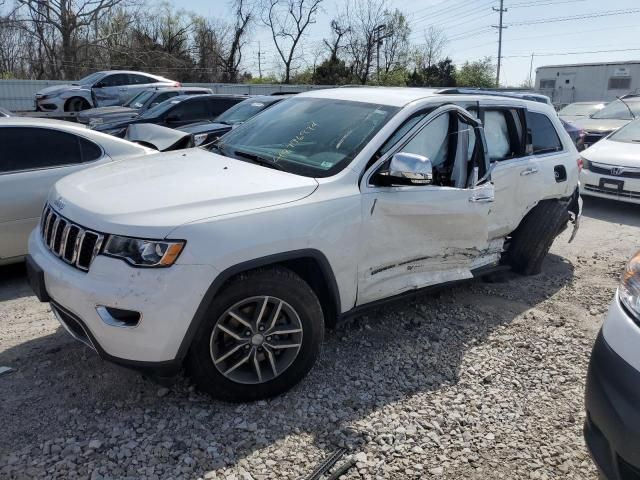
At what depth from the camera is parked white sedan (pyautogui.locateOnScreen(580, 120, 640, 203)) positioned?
26.0 feet

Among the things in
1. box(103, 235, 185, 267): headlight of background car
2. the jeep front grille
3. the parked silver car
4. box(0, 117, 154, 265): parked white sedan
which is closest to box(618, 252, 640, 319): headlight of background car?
box(103, 235, 185, 267): headlight of background car

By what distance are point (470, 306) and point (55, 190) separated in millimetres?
3233

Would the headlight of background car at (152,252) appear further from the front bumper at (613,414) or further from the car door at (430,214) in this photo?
the front bumper at (613,414)

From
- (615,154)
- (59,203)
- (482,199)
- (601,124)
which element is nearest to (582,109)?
(601,124)

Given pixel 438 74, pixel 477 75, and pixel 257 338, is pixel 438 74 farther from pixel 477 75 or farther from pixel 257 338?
pixel 257 338

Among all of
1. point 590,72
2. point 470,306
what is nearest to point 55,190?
point 470,306

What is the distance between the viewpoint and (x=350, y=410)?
9.73ft

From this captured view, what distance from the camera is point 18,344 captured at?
141 inches

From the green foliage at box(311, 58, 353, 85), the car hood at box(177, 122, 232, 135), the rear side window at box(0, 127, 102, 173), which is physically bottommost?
the rear side window at box(0, 127, 102, 173)

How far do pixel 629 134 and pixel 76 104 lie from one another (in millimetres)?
15624

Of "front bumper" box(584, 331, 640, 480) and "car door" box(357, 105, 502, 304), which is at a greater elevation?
"car door" box(357, 105, 502, 304)

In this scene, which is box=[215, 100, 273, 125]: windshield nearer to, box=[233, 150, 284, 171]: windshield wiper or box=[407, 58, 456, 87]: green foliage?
box=[233, 150, 284, 171]: windshield wiper

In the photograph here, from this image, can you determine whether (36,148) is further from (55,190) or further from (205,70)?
(205,70)

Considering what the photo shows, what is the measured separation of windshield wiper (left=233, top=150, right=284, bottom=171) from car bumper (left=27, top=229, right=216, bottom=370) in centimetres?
103
